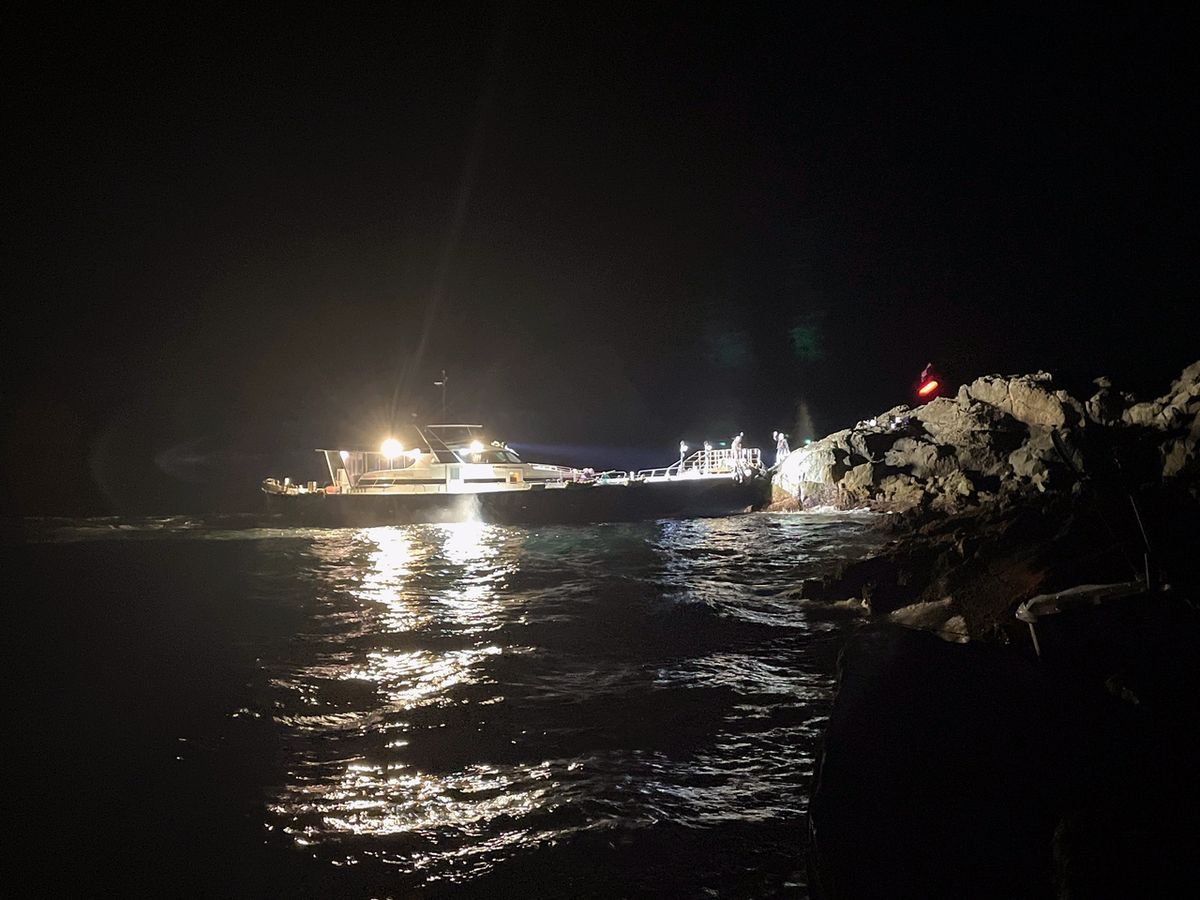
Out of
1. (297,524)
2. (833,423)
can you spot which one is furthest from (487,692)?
(833,423)

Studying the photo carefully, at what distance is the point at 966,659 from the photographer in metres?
4.54

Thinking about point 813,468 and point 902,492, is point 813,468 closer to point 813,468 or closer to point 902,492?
point 813,468

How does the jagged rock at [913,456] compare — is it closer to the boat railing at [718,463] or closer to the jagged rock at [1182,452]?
the boat railing at [718,463]

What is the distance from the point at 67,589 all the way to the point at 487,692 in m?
13.4

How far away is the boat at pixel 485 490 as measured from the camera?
26344mm

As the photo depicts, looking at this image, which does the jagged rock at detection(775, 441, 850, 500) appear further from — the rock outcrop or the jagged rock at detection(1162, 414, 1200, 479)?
the jagged rock at detection(1162, 414, 1200, 479)

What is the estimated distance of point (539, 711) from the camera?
22.1 ft

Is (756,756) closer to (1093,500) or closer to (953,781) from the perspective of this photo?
(953,781)

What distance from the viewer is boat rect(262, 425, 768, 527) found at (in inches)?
1037

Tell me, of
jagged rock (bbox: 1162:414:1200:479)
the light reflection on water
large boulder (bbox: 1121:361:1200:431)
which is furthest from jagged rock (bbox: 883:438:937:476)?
the light reflection on water

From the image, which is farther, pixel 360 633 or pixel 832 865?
pixel 360 633

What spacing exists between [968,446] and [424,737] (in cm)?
2494

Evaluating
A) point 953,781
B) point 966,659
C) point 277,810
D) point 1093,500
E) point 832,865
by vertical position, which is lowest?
point 277,810

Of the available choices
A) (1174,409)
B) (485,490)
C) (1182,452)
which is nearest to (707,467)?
(485,490)
